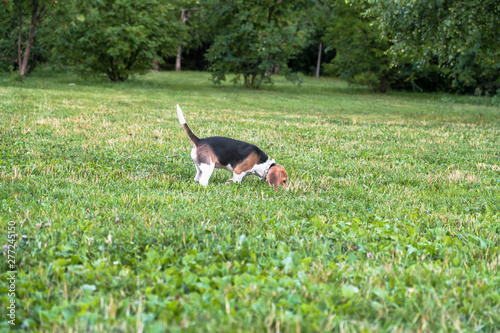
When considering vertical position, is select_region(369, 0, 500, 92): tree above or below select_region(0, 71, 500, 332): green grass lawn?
above

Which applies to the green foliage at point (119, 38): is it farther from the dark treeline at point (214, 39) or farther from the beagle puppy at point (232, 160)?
the beagle puppy at point (232, 160)

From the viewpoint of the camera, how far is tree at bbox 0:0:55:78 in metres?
21.1

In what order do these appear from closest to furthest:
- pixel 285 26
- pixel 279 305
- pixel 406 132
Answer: pixel 279 305 → pixel 406 132 → pixel 285 26

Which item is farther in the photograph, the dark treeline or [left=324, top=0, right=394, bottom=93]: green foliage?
[left=324, top=0, right=394, bottom=93]: green foliage

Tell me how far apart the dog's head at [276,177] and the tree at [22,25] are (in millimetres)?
18396

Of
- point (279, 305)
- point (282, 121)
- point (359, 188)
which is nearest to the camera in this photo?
point (279, 305)

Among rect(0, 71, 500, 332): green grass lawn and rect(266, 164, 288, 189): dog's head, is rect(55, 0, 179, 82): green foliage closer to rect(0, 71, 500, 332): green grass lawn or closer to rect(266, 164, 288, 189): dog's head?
rect(0, 71, 500, 332): green grass lawn

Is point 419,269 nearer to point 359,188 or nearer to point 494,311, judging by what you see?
point 494,311

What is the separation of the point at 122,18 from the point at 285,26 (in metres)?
9.82

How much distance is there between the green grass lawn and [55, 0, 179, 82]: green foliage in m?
17.9

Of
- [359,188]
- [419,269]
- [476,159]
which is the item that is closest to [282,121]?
[476,159]

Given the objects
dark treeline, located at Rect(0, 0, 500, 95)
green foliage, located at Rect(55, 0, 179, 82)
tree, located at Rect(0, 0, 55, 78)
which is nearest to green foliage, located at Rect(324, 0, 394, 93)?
dark treeline, located at Rect(0, 0, 500, 95)

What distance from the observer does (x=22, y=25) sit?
27.8m

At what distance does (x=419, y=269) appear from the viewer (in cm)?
307
